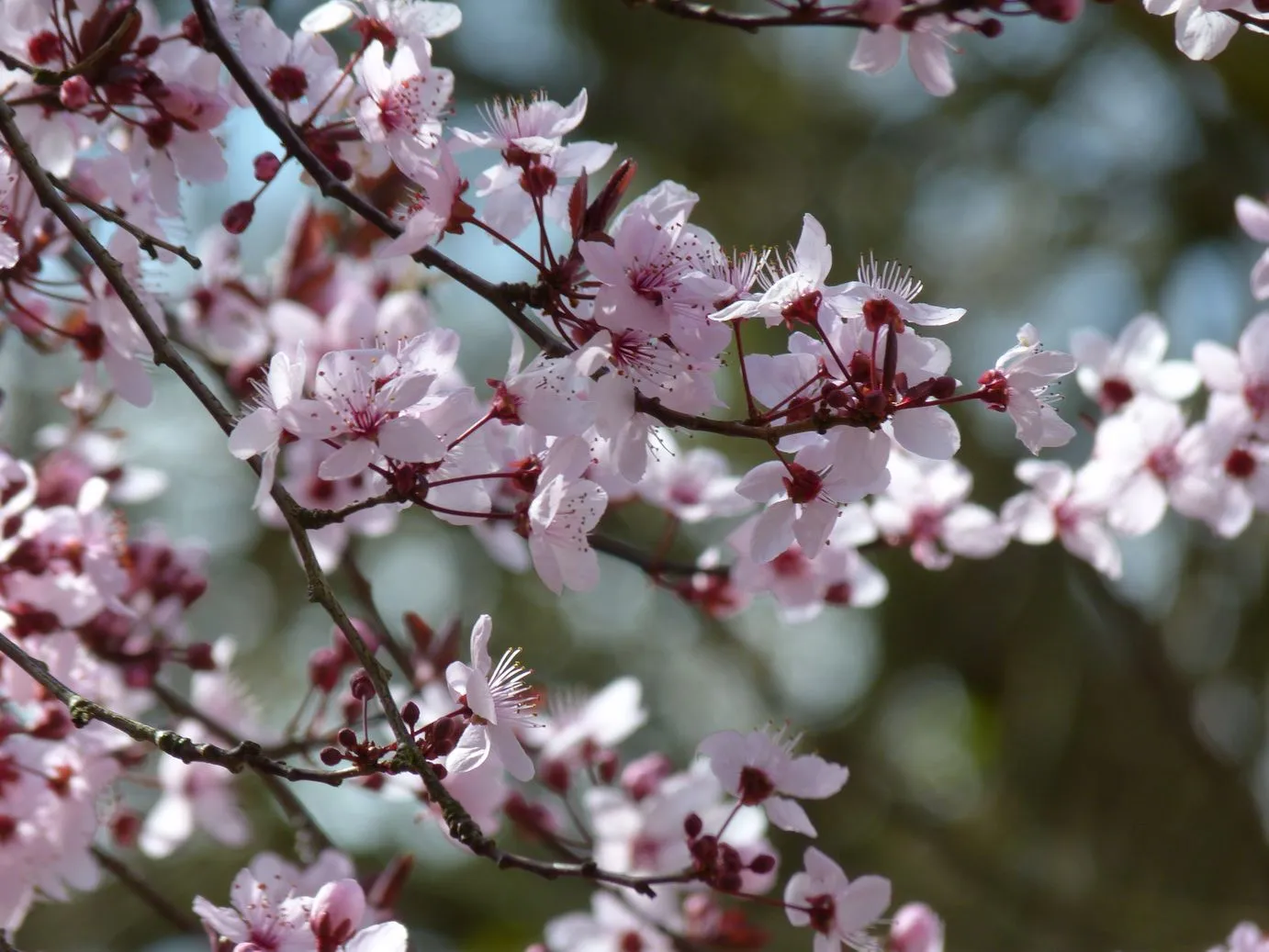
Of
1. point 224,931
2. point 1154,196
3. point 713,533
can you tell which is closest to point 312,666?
point 224,931

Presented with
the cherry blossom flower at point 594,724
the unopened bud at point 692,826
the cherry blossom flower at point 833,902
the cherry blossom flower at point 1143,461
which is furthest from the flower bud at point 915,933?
the cherry blossom flower at point 1143,461

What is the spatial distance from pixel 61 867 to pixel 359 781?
1.31 ft

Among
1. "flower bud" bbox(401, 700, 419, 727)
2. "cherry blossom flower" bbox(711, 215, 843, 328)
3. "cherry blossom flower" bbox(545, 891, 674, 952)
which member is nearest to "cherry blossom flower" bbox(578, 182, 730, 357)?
"cherry blossom flower" bbox(711, 215, 843, 328)

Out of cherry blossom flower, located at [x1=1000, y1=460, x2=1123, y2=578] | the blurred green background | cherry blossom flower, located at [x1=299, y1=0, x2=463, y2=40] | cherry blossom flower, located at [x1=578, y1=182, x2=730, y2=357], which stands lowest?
the blurred green background

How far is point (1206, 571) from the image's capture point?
151 inches

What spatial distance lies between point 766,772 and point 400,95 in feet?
2.69

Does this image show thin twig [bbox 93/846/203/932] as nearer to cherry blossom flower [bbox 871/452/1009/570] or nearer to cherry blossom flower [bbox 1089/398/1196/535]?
cherry blossom flower [bbox 871/452/1009/570]

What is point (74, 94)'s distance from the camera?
129 cm

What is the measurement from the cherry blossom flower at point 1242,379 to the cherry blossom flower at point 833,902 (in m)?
0.91

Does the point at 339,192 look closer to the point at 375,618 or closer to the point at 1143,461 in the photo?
the point at 375,618

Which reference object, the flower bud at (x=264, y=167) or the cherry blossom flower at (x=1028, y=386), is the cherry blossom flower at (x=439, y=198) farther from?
the cherry blossom flower at (x=1028, y=386)

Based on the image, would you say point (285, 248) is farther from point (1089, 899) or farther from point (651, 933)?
point (1089, 899)

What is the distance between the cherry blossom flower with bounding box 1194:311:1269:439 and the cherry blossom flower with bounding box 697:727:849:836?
0.87 meters

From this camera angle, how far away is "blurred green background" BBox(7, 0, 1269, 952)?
12.2 ft
